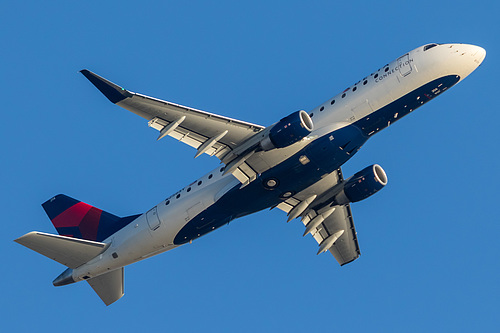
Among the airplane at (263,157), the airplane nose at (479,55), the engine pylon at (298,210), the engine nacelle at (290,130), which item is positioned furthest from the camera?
the engine pylon at (298,210)

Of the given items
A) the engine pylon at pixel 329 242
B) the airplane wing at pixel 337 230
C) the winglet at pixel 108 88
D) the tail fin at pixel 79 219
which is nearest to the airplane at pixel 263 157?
the winglet at pixel 108 88

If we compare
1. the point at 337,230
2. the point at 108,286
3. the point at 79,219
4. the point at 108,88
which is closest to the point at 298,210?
the point at 337,230

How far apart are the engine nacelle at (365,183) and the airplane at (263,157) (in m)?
0.07

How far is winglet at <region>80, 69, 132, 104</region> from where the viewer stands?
39875 millimetres

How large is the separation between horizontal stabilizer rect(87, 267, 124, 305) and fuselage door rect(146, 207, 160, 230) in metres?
5.44

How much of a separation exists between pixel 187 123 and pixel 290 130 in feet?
20.4

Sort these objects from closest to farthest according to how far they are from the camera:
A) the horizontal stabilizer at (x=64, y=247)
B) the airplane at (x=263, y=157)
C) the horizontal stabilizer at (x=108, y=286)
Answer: the airplane at (x=263, y=157), the horizontal stabilizer at (x=64, y=247), the horizontal stabilizer at (x=108, y=286)

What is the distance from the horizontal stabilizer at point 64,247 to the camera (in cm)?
4603

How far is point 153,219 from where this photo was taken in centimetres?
4794

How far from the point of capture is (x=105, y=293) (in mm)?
51062

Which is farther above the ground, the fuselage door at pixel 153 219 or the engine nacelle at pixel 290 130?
the fuselage door at pixel 153 219

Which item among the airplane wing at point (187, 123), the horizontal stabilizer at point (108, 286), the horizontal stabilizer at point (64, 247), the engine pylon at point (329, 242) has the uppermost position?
the airplane wing at point (187, 123)

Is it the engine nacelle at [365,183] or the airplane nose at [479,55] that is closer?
the airplane nose at [479,55]

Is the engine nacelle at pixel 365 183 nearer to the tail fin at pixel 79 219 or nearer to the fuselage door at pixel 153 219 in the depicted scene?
the fuselage door at pixel 153 219
